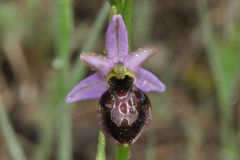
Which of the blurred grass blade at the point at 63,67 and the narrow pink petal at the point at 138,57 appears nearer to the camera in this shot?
the narrow pink petal at the point at 138,57

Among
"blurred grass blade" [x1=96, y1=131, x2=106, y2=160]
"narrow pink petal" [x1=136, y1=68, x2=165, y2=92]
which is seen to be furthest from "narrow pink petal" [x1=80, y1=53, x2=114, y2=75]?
"blurred grass blade" [x1=96, y1=131, x2=106, y2=160]

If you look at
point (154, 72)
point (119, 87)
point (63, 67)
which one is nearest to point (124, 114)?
point (119, 87)

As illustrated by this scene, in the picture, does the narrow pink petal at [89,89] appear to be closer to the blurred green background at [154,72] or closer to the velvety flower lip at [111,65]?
the velvety flower lip at [111,65]

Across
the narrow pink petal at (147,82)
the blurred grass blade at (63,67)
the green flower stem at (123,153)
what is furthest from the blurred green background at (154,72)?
the green flower stem at (123,153)

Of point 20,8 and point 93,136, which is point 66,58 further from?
point 20,8

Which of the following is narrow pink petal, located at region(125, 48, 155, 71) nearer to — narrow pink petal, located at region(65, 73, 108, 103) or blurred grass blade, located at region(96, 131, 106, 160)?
narrow pink petal, located at region(65, 73, 108, 103)

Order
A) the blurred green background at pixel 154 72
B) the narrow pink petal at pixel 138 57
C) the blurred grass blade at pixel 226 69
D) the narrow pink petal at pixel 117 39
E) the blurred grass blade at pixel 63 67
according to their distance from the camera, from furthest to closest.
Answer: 1. the blurred green background at pixel 154 72
2. the blurred grass blade at pixel 226 69
3. the blurred grass blade at pixel 63 67
4. the narrow pink petal at pixel 138 57
5. the narrow pink petal at pixel 117 39
